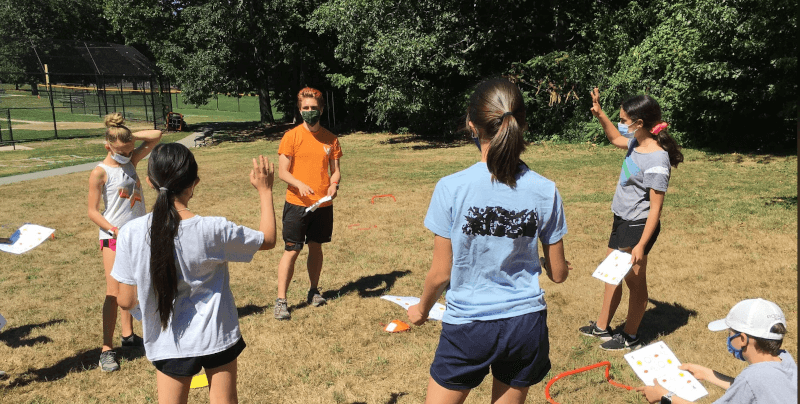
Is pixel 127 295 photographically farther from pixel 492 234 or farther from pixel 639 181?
pixel 639 181

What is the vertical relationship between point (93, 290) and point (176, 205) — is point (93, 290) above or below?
below

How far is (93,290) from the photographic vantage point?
6676mm

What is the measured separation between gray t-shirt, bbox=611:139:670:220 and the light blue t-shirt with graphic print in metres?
2.18

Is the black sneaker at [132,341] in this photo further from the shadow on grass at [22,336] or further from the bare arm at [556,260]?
the bare arm at [556,260]

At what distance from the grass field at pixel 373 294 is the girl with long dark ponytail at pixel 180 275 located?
1.71 metres

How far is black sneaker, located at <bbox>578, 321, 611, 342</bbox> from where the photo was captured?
16.6ft

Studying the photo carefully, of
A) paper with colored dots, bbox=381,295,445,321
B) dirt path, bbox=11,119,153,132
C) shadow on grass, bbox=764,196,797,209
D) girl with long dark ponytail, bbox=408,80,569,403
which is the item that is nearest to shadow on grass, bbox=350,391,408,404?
paper with colored dots, bbox=381,295,445,321

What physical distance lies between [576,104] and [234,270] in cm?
1648

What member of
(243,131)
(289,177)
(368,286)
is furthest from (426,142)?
(289,177)

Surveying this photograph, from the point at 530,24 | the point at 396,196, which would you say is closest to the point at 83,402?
the point at 396,196

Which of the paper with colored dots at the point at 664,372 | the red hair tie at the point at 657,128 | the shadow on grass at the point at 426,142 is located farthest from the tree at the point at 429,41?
the paper with colored dots at the point at 664,372

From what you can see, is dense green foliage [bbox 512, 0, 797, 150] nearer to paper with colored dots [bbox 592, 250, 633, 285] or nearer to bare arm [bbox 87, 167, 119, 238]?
paper with colored dots [bbox 592, 250, 633, 285]

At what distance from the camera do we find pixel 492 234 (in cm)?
230

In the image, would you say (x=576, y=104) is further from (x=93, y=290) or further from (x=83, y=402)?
(x=83, y=402)
